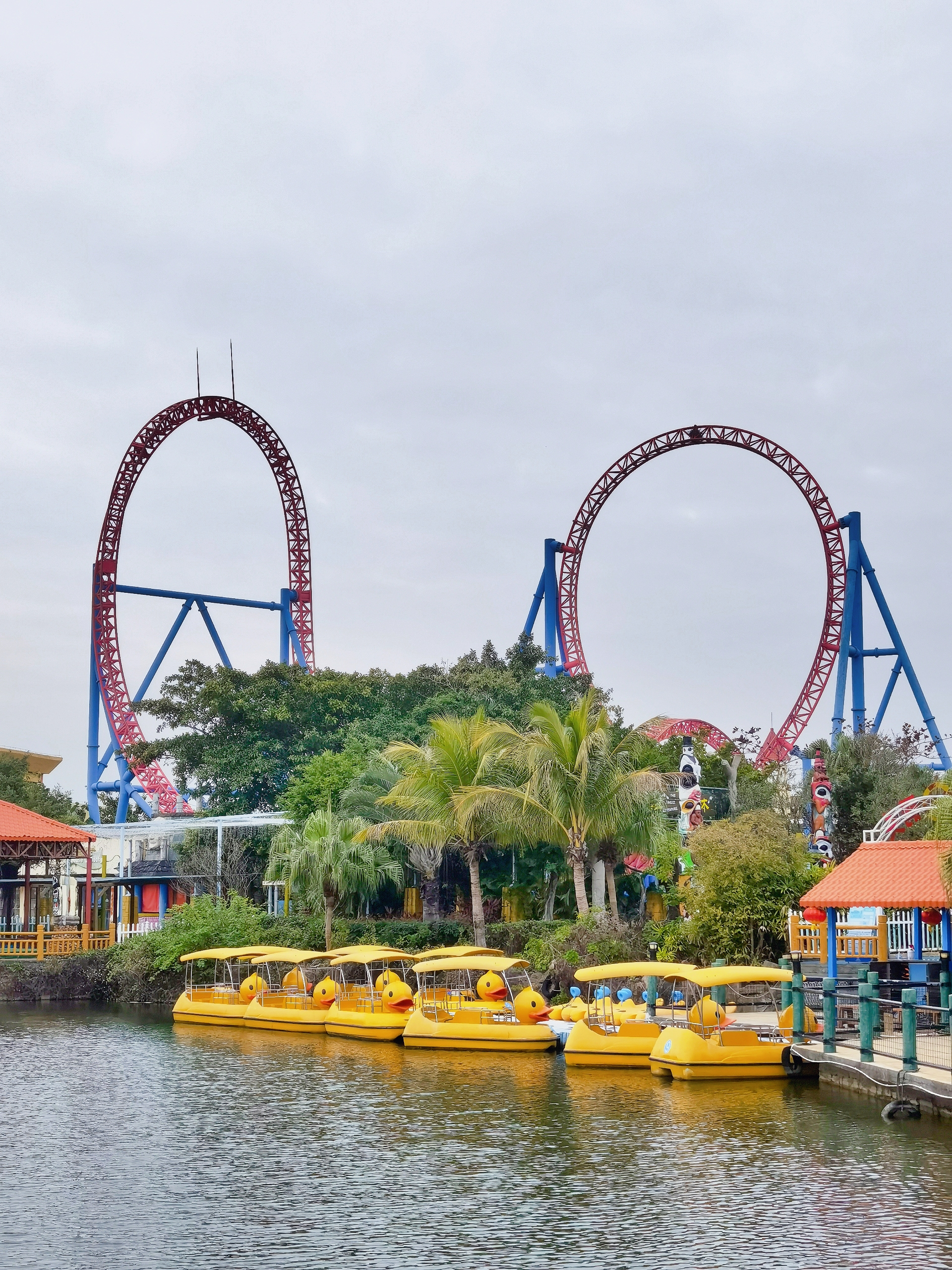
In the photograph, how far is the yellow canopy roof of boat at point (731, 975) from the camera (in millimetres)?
22750

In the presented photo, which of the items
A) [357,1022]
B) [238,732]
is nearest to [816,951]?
[357,1022]

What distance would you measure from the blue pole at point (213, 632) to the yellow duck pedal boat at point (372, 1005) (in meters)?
27.2

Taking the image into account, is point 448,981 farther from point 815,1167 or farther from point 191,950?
point 815,1167

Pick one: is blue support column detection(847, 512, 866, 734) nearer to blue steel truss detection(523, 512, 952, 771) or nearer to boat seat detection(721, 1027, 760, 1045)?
blue steel truss detection(523, 512, 952, 771)

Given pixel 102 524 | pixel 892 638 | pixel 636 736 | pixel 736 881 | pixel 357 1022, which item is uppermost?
pixel 102 524

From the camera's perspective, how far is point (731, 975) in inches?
899

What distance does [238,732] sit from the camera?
4966cm

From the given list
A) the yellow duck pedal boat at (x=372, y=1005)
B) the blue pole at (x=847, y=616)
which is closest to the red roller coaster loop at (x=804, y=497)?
the blue pole at (x=847, y=616)

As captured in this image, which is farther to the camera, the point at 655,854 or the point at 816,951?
the point at 655,854

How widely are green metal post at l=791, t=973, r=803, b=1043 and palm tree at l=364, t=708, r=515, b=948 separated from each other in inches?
434

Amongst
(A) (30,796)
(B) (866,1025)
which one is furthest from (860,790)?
(A) (30,796)

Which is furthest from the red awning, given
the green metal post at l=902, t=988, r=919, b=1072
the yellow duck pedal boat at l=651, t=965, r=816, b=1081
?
the green metal post at l=902, t=988, r=919, b=1072

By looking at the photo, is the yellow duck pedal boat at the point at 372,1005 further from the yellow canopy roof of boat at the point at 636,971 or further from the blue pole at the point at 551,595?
the blue pole at the point at 551,595

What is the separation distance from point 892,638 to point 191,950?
1131 inches
